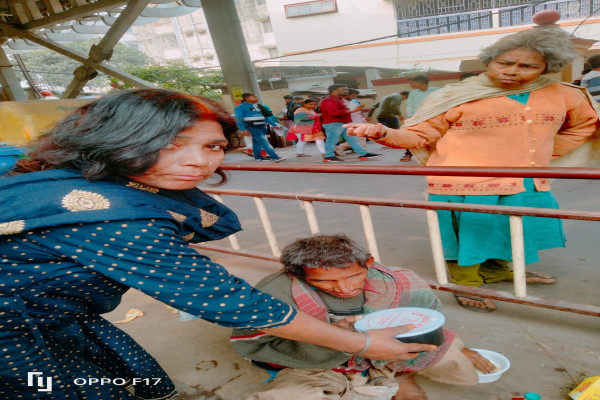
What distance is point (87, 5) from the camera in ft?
22.7

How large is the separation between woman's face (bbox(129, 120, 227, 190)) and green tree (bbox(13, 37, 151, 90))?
39.7m

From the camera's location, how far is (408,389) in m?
1.52

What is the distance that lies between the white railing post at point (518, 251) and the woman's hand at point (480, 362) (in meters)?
0.42

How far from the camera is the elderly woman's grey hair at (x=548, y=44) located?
5.72 feet

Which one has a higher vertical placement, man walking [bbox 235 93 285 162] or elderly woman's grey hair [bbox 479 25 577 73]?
elderly woman's grey hair [bbox 479 25 577 73]

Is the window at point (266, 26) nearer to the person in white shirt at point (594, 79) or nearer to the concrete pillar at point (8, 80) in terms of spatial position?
the concrete pillar at point (8, 80)

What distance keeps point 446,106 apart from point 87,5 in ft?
24.8

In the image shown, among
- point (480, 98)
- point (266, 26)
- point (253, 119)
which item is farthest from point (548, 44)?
point (266, 26)

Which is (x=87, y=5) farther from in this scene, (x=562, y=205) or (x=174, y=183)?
(x=562, y=205)

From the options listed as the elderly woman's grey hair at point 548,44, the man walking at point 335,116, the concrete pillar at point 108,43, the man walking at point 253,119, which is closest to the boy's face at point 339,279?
the elderly woman's grey hair at point 548,44

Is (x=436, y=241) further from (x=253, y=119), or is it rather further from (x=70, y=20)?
(x=70, y=20)

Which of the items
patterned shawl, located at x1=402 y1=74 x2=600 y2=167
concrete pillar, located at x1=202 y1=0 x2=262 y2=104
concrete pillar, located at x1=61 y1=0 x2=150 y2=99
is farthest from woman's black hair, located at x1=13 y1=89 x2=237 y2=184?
concrete pillar, located at x1=202 y1=0 x2=262 y2=104

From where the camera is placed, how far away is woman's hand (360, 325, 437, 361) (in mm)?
1153

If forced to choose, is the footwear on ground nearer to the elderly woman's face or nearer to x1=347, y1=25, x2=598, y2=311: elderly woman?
x1=347, y1=25, x2=598, y2=311: elderly woman
